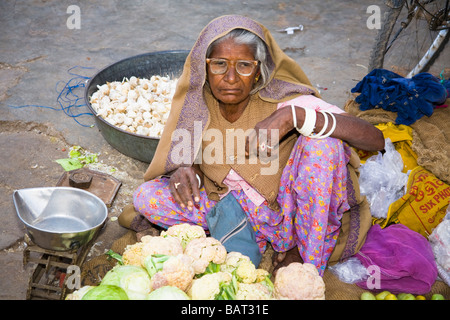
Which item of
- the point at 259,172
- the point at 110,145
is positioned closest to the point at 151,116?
the point at 110,145

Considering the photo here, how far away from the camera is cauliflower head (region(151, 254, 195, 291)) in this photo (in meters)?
1.46

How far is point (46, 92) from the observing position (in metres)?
3.81

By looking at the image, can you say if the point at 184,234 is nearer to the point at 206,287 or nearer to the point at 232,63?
the point at 206,287

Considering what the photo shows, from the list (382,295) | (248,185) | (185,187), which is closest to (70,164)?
(185,187)

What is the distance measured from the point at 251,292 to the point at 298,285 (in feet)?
0.63

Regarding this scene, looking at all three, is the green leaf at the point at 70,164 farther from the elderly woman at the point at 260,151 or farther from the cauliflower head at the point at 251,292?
the cauliflower head at the point at 251,292

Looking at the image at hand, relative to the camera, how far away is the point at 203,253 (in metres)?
1.60

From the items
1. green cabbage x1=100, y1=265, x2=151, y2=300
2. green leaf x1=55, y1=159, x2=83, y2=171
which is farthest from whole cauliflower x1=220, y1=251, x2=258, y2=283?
green leaf x1=55, y1=159, x2=83, y2=171

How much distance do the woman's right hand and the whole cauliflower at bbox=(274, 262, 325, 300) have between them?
0.62 meters

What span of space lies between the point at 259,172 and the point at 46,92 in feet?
8.36

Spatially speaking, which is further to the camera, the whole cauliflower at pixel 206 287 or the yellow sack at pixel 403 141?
the yellow sack at pixel 403 141

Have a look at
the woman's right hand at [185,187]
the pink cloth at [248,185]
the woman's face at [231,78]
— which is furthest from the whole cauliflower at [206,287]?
the woman's face at [231,78]

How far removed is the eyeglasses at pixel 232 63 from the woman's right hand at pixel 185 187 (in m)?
0.52

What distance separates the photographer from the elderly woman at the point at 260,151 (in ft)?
6.29
